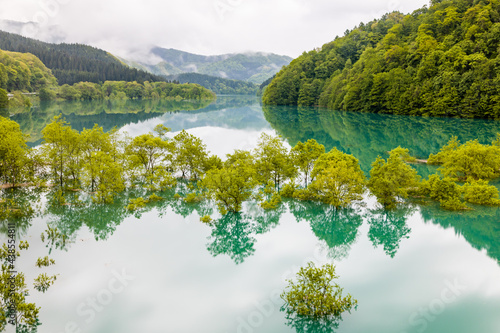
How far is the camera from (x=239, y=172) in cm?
2642

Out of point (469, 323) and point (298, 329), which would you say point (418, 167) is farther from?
point (298, 329)

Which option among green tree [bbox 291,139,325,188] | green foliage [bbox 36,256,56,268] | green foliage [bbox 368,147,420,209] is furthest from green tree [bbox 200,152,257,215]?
green foliage [bbox 36,256,56,268]

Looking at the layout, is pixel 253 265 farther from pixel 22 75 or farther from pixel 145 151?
pixel 22 75

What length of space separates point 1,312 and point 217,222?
13.0 metres

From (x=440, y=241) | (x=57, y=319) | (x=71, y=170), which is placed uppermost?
(x=71, y=170)

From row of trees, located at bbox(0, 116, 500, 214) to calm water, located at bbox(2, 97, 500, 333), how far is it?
162 cm

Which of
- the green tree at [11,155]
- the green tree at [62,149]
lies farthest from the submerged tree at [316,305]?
the green tree at [11,155]

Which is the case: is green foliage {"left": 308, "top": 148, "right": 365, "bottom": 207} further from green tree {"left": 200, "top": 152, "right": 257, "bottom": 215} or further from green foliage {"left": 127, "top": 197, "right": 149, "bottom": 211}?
green foliage {"left": 127, "top": 197, "right": 149, "bottom": 211}

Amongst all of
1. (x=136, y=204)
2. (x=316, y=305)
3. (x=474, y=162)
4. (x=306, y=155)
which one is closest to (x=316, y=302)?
(x=316, y=305)

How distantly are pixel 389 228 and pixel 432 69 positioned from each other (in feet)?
279

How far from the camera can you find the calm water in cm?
1312

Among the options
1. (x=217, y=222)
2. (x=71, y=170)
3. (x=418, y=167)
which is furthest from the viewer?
(x=418, y=167)

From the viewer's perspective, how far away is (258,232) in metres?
22.0

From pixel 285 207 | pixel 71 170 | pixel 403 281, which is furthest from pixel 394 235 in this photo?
pixel 71 170
